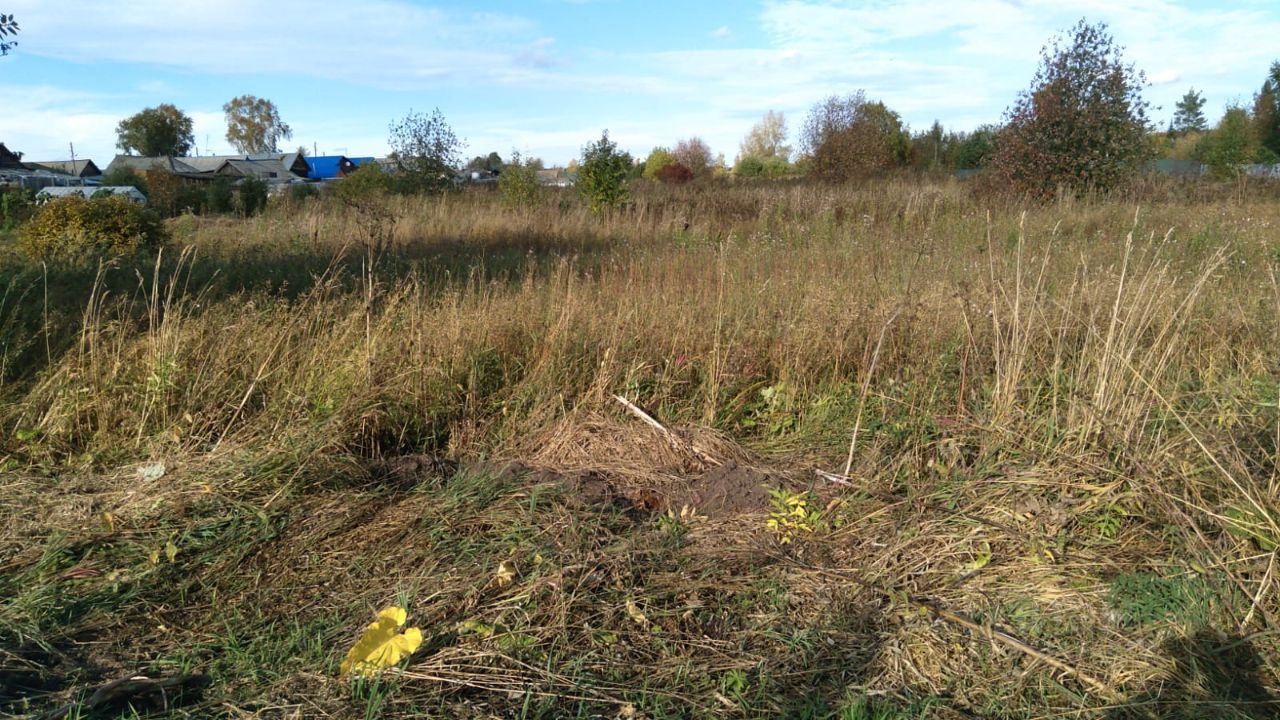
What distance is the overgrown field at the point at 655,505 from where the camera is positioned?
7.80 feet

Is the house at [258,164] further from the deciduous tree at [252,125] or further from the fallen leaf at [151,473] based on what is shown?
the fallen leaf at [151,473]

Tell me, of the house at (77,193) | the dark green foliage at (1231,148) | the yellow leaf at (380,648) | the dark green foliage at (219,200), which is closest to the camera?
the yellow leaf at (380,648)

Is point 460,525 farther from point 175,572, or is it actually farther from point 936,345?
point 936,345

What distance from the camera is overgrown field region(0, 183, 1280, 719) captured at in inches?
93.6

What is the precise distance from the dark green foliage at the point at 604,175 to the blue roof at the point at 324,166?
69.4 meters

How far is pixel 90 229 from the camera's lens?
27.0 ft

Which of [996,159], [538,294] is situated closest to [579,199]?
[996,159]

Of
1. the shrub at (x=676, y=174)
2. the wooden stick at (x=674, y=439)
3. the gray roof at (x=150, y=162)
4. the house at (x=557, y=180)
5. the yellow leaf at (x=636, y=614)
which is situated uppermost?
the gray roof at (x=150, y=162)

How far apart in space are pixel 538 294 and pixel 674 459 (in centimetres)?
223

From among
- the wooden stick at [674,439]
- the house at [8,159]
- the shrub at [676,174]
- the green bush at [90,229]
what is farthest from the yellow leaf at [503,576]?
the house at [8,159]

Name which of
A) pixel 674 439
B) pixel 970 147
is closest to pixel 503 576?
pixel 674 439

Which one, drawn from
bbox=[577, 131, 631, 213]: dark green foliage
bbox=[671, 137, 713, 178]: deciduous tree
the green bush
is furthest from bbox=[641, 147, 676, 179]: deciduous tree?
the green bush

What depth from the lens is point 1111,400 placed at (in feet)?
10.7

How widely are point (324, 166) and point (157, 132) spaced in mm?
16428
